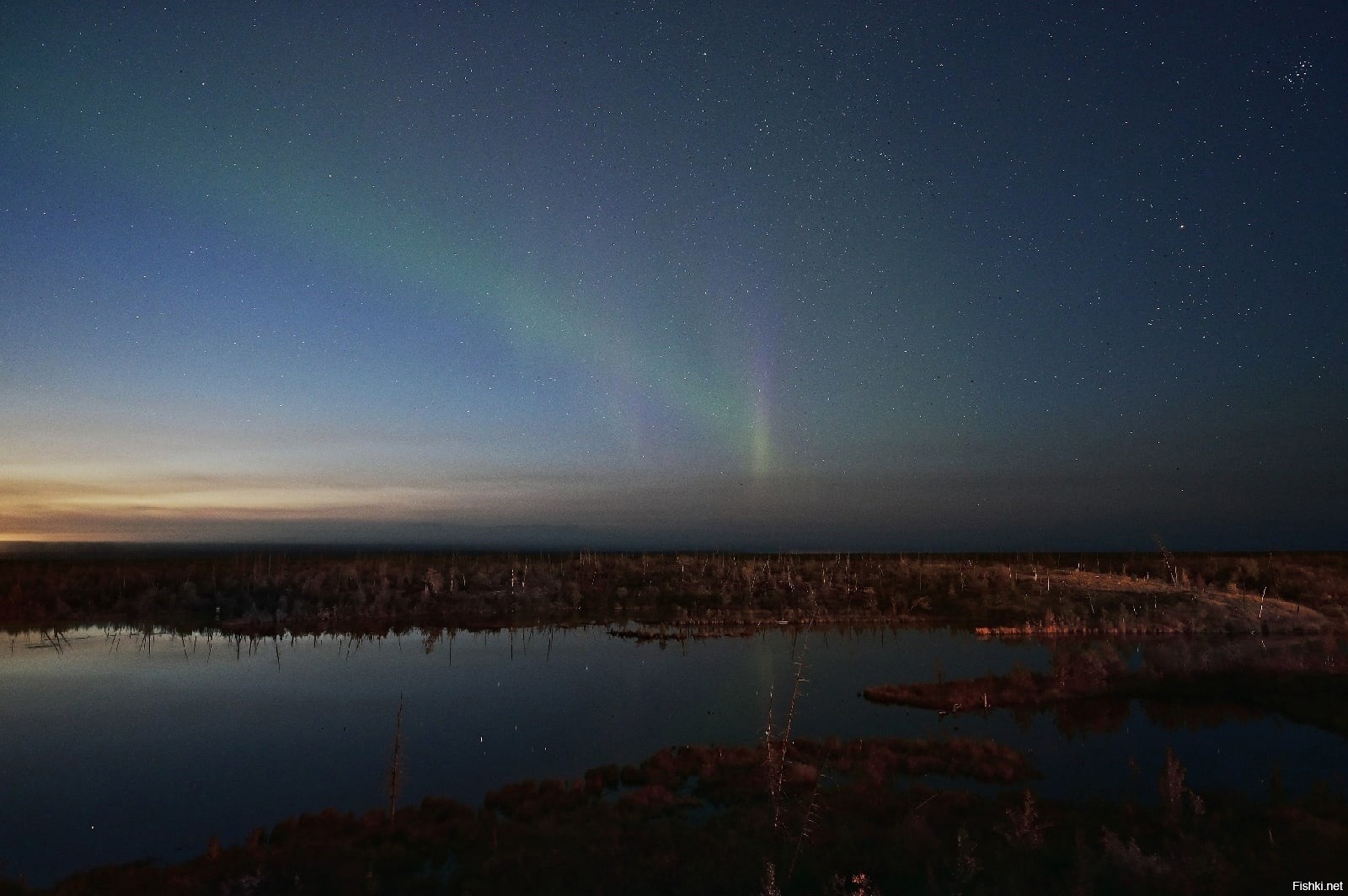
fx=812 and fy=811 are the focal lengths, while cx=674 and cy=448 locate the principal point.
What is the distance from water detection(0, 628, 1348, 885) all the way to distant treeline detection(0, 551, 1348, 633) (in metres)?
6.22

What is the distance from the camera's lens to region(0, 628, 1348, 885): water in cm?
1413

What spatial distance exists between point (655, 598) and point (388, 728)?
25.6 m

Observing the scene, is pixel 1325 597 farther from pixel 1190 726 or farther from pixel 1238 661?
pixel 1190 726

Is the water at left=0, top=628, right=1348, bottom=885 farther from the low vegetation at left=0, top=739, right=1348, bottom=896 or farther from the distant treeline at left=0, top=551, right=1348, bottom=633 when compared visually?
the distant treeline at left=0, top=551, right=1348, bottom=633

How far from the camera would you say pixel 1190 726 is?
63.5 ft

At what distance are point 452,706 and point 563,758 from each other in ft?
18.0

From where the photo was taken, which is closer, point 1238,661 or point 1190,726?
point 1190,726

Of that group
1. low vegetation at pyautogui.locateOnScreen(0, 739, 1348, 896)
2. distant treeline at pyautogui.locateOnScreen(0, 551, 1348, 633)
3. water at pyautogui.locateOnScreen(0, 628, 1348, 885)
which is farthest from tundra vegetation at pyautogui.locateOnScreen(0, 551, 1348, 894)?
distant treeline at pyautogui.locateOnScreen(0, 551, 1348, 633)

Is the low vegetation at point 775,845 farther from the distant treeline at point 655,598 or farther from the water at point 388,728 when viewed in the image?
the distant treeline at point 655,598

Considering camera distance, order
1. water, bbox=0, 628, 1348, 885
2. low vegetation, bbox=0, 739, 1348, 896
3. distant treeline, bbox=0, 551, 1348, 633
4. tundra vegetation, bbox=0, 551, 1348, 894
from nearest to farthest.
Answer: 1. low vegetation, bbox=0, 739, 1348, 896
2. tundra vegetation, bbox=0, 551, 1348, 894
3. water, bbox=0, 628, 1348, 885
4. distant treeline, bbox=0, 551, 1348, 633

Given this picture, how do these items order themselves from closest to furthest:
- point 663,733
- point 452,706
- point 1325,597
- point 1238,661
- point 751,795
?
point 751,795
point 663,733
point 452,706
point 1238,661
point 1325,597

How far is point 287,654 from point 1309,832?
27.5 metres

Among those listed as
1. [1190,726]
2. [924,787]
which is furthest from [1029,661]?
[924,787]

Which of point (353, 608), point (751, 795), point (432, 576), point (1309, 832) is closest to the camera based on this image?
point (1309, 832)
